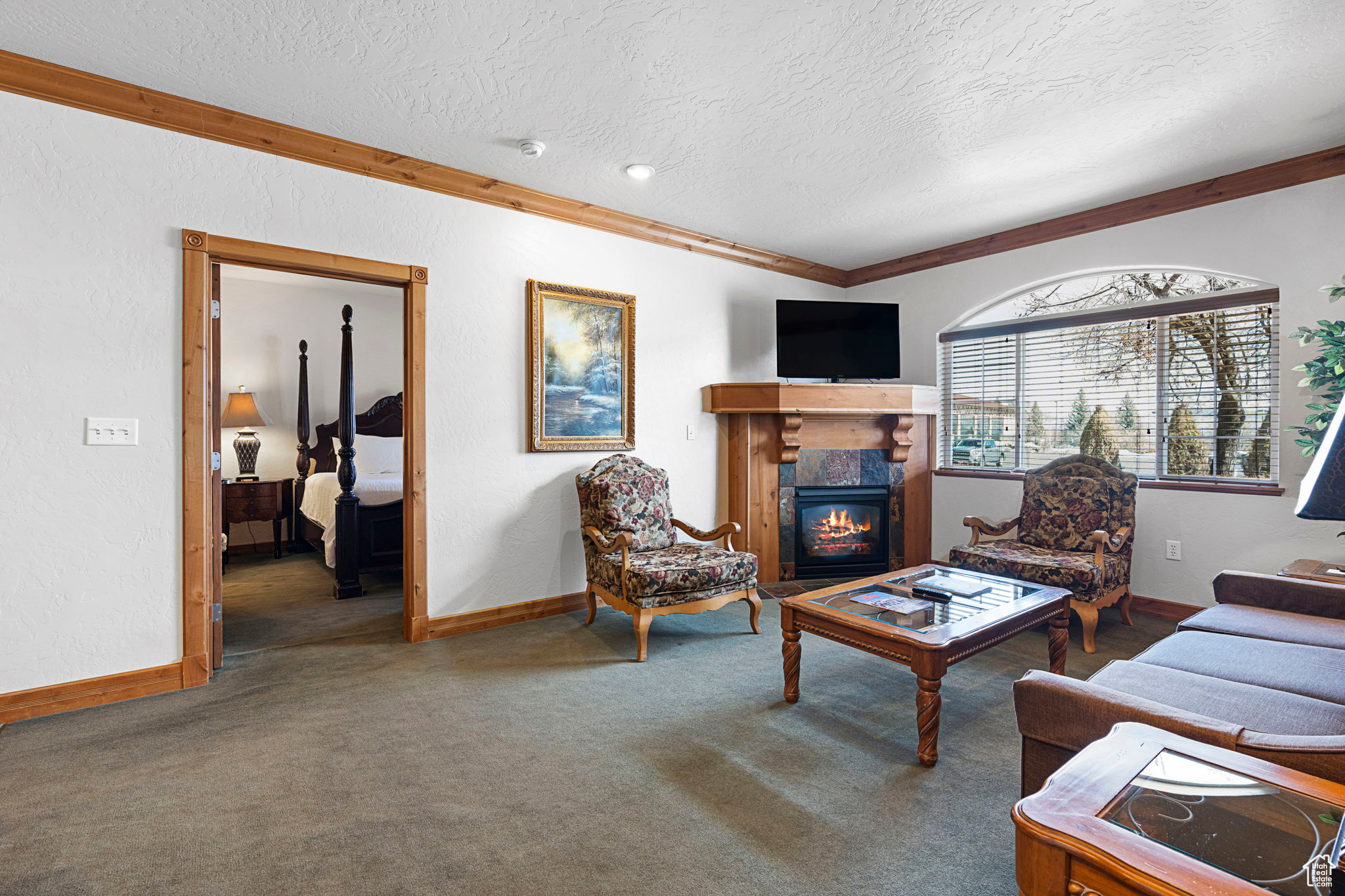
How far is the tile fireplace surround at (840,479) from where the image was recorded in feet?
16.0

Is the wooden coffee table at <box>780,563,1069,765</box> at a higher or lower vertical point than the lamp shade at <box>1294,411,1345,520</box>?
lower

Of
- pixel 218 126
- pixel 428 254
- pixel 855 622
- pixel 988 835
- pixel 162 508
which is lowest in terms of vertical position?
pixel 988 835

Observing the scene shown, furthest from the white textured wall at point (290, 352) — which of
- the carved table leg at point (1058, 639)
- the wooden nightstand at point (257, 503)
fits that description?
the carved table leg at point (1058, 639)

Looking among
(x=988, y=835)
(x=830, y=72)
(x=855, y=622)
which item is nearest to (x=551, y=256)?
(x=830, y=72)

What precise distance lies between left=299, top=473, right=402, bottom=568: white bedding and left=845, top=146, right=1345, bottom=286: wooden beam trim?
4452mm

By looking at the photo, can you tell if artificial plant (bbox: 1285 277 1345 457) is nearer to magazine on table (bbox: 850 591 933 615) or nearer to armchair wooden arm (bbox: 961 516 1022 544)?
armchair wooden arm (bbox: 961 516 1022 544)

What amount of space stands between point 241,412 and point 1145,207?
724cm

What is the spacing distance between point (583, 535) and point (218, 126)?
8.92 feet

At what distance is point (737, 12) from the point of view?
2.23m

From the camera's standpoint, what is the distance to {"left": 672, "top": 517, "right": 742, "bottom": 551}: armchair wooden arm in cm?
388

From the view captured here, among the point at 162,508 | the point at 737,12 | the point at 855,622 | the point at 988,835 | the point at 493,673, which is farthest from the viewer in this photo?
the point at 493,673

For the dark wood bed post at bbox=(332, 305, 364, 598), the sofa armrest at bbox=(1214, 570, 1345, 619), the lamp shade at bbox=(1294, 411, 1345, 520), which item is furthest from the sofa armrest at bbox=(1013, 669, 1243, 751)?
the dark wood bed post at bbox=(332, 305, 364, 598)

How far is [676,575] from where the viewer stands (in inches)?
133

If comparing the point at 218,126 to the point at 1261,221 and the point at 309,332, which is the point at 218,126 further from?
the point at 1261,221
